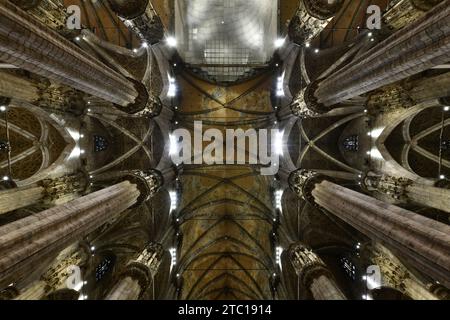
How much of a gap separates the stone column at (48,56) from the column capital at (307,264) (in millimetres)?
10218

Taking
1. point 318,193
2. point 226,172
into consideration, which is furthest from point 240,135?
point 318,193

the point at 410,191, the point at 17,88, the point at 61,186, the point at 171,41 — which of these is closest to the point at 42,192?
the point at 61,186

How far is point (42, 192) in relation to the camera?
12961mm

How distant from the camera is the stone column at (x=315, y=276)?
11.3 metres

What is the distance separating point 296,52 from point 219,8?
5.96m

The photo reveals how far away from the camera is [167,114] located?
2012cm

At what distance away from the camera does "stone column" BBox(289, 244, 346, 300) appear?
37.1 feet

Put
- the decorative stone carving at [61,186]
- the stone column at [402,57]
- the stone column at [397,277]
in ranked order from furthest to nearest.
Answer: the decorative stone carving at [61,186]
the stone column at [397,277]
the stone column at [402,57]

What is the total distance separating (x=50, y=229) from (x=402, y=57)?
9705 millimetres

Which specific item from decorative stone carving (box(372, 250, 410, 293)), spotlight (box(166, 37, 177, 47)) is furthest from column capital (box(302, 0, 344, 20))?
decorative stone carving (box(372, 250, 410, 293))

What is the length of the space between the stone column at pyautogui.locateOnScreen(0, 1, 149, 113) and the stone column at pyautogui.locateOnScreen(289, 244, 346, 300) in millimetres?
10246

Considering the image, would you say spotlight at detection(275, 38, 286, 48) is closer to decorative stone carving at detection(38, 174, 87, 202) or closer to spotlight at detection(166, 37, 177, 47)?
spotlight at detection(166, 37, 177, 47)

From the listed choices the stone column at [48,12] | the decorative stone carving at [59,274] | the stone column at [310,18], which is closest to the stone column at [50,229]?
the decorative stone carving at [59,274]

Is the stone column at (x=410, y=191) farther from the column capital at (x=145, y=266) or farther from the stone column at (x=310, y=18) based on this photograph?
the column capital at (x=145, y=266)
